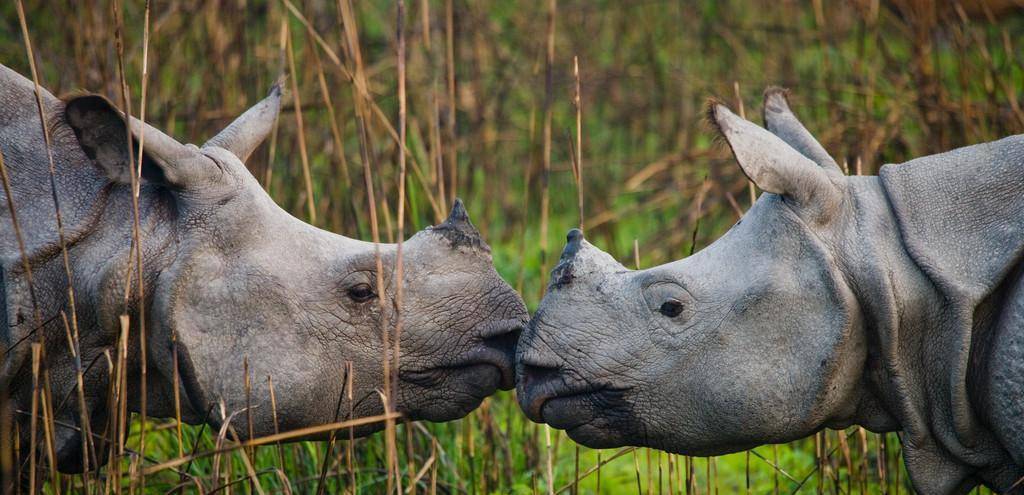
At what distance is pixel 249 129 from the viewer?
3.64 metres

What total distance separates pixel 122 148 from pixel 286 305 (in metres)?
0.59

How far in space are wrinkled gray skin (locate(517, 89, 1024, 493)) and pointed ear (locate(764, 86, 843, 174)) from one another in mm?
88

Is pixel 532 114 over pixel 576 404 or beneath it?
over

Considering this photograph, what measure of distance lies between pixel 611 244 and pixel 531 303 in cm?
74

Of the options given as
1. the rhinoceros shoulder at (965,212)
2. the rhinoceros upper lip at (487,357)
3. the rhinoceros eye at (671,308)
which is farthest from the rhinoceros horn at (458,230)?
the rhinoceros shoulder at (965,212)

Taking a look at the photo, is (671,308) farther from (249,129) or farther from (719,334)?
(249,129)

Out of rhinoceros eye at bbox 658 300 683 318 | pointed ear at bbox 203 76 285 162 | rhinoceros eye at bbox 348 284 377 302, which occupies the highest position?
pointed ear at bbox 203 76 285 162

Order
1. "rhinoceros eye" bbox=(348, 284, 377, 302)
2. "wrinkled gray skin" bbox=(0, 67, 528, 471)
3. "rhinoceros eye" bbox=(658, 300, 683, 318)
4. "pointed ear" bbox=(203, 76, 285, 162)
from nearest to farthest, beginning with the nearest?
1. "rhinoceros eye" bbox=(658, 300, 683, 318)
2. "wrinkled gray skin" bbox=(0, 67, 528, 471)
3. "rhinoceros eye" bbox=(348, 284, 377, 302)
4. "pointed ear" bbox=(203, 76, 285, 162)

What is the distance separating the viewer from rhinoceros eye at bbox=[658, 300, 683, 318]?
302 centimetres

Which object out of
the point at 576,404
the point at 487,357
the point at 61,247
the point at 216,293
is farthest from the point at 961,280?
the point at 61,247

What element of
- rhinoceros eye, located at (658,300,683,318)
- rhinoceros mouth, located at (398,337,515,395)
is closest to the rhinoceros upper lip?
rhinoceros mouth, located at (398,337,515,395)

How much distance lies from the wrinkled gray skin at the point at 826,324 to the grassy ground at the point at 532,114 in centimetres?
40

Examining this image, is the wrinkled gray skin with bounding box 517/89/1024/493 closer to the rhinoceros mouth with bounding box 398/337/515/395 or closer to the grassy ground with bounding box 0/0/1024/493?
the rhinoceros mouth with bounding box 398/337/515/395

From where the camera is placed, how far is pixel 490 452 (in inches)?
174
